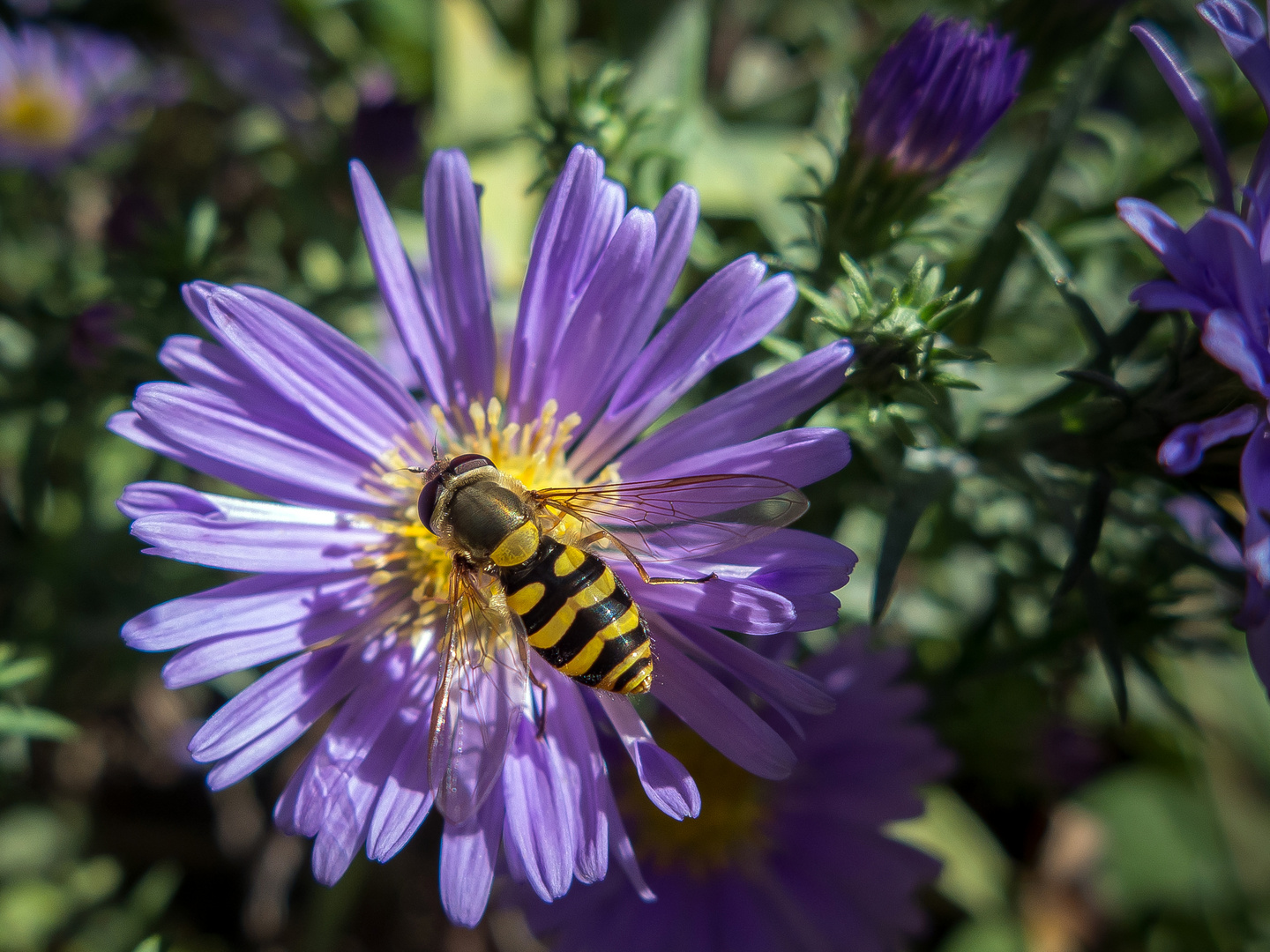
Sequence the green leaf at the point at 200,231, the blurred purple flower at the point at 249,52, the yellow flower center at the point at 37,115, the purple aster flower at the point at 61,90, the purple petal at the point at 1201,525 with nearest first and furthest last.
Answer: the green leaf at the point at 200,231, the purple petal at the point at 1201,525, the blurred purple flower at the point at 249,52, the purple aster flower at the point at 61,90, the yellow flower center at the point at 37,115

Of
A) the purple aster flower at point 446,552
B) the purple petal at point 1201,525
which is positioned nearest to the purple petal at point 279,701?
the purple aster flower at point 446,552

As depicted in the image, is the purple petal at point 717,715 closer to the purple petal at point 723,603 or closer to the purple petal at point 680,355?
the purple petal at point 723,603

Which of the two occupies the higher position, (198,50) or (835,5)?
(198,50)

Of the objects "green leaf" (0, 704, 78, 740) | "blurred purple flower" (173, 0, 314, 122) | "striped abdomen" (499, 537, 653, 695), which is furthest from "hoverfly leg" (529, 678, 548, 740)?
"blurred purple flower" (173, 0, 314, 122)

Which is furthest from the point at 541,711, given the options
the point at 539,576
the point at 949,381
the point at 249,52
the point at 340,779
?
the point at 249,52

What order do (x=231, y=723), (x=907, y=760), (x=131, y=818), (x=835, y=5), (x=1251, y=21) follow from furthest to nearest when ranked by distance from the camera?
(x=835, y=5) < (x=131, y=818) < (x=907, y=760) < (x=231, y=723) < (x=1251, y=21)

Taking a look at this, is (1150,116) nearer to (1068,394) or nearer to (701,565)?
(1068,394)

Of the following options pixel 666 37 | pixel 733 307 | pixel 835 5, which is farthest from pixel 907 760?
pixel 835 5

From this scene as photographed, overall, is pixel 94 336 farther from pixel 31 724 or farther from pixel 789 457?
pixel 789 457
